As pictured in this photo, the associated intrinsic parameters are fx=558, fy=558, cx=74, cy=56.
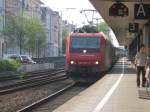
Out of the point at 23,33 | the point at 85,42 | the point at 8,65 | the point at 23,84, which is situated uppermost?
the point at 23,33

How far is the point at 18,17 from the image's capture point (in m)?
87.0

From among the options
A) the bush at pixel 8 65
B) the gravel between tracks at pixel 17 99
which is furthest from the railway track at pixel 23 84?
the bush at pixel 8 65

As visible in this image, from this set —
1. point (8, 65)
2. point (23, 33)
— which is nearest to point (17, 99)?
point (8, 65)

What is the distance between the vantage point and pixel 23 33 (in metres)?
84.4

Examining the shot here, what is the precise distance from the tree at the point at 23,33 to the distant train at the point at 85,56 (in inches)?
1856

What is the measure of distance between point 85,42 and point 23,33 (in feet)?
165

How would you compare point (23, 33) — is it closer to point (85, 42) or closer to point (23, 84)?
point (23, 84)

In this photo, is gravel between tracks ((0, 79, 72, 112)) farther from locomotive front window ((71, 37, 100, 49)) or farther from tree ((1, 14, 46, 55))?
tree ((1, 14, 46, 55))

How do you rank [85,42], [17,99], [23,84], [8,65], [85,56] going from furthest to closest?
[8,65] < [23,84] < [85,42] < [85,56] < [17,99]

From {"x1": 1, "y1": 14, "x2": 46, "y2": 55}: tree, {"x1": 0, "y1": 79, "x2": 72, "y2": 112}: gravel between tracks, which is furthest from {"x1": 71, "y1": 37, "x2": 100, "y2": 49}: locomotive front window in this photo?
{"x1": 1, "y1": 14, "x2": 46, "y2": 55}: tree

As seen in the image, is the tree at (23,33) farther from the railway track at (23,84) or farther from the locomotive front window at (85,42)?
the locomotive front window at (85,42)

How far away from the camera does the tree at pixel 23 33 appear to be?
272ft

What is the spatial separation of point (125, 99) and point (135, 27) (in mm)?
22589

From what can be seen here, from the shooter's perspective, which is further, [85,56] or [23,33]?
[23,33]
